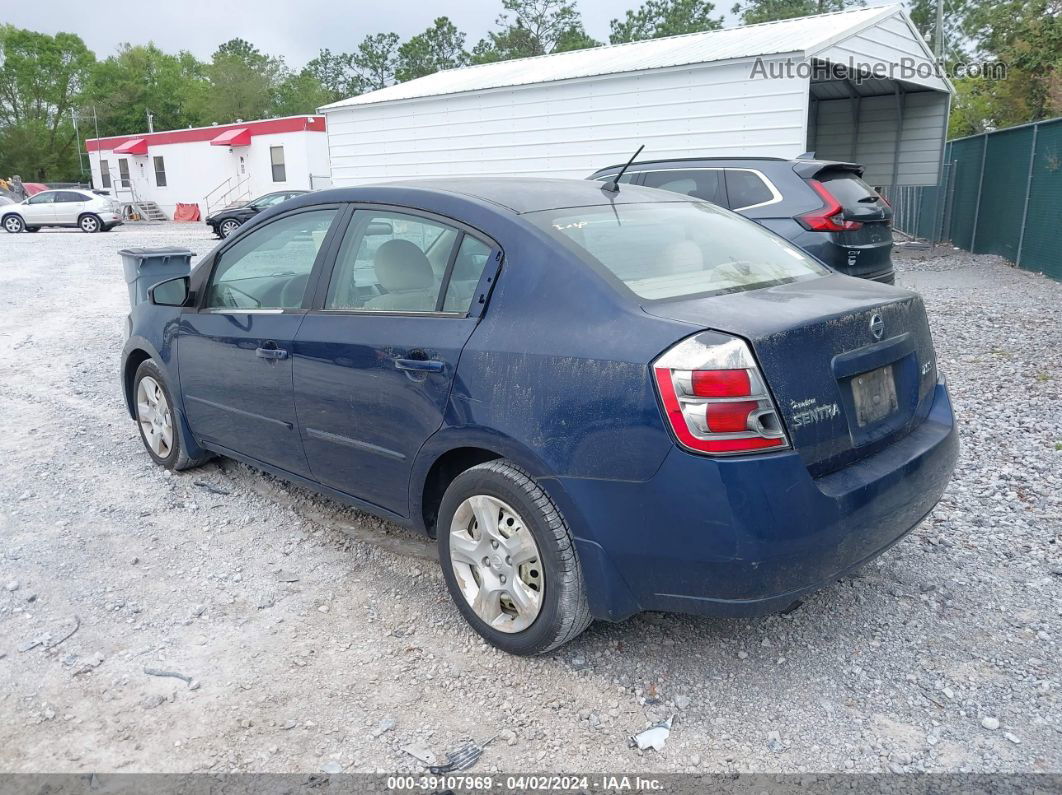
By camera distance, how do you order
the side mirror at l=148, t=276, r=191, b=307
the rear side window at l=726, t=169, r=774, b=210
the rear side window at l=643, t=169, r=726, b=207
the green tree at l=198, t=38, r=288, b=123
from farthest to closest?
1. the green tree at l=198, t=38, r=288, b=123
2. the rear side window at l=643, t=169, r=726, b=207
3. the rear side window at l=726, t=169, r=774, b=210
4. the side mirror at l=148, t=276, r=191, b=307

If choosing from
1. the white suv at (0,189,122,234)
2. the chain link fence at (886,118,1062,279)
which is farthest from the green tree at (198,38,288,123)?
the chain link fence at (886,118,1062,279)

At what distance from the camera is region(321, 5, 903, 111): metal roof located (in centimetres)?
1248

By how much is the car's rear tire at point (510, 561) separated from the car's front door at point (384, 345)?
0.31 m

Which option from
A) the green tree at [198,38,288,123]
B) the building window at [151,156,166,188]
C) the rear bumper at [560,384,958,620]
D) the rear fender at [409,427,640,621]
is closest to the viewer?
the rear bumper at [560,384,958,620]

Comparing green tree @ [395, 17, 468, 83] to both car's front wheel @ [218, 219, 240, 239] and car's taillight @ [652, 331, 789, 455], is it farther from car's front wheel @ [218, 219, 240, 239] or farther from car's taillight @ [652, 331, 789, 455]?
car's taillight @ [652, 331, 789, 455]

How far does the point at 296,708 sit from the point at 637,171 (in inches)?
293

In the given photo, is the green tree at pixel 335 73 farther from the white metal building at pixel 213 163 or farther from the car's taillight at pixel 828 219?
the car's taillight at pixel 828 219

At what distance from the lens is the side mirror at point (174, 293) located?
4.57m

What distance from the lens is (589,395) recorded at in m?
2.69

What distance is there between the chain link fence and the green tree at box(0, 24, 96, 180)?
64412mm

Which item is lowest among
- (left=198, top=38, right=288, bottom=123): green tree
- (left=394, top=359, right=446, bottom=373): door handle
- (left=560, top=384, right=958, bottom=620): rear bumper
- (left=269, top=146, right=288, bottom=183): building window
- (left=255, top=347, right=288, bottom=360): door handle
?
(left=560, top=384, right=958, bottom=620): rear bumper

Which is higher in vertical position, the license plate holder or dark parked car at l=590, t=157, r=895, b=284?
dark parked car at l=590, t=157, r=895, b=284

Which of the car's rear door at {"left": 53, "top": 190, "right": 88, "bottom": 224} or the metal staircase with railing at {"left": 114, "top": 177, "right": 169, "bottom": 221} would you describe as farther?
the metal staircase with railing at {"left": 114, "top": 177, "right": 169, "bottom": 221}

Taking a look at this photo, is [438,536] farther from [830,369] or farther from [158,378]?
[158,378]
